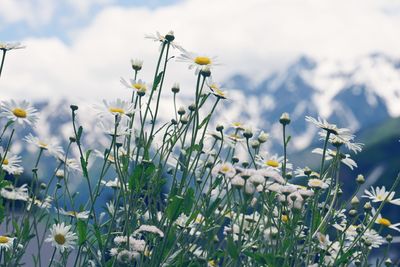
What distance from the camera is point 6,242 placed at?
13.1ft

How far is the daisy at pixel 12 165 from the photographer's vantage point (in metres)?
4.37

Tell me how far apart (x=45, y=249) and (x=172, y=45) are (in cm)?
359

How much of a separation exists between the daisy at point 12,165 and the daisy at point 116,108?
3.30 feet

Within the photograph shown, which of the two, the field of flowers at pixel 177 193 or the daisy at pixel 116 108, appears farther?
the daisy at pixel 116 108

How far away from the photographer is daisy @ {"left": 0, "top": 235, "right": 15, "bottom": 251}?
3884 millimetres

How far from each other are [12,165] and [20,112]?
588 mm

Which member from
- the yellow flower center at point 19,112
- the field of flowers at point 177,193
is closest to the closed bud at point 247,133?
the field of flowers at point 177,193

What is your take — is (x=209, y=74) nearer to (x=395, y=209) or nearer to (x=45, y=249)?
(x=45, y=249)

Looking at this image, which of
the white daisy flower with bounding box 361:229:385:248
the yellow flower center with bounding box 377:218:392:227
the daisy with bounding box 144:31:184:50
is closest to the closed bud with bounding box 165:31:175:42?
the daisy with bounding box 144:31:184:50

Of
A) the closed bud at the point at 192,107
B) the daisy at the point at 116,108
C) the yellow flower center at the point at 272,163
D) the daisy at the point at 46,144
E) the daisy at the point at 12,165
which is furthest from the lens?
the yellow flower center at the point at 272,163

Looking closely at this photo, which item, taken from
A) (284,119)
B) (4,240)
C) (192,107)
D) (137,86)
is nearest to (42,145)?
(4,240)

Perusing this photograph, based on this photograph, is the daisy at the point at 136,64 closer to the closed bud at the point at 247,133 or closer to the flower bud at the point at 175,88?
the flower bud at the point at 175,88

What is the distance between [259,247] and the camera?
4156mm

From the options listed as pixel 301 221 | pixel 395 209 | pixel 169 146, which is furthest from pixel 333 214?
pixel 395 209
